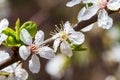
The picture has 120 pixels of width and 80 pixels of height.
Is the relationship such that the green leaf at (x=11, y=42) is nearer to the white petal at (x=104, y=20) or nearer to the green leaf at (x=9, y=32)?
the green leaf at (x=9, y=32)

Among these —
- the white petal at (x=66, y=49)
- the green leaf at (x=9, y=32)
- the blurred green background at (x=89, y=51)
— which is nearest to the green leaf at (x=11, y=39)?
the green leaf at (x=9, y=32)

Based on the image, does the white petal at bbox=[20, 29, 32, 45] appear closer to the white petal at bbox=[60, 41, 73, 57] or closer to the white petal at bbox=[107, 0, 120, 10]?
the white petal at bbox=[60, 41, 73, 57]

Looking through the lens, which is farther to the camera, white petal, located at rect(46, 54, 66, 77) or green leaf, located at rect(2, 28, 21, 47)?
white petal, located at rect(46, 54, 66, 77)

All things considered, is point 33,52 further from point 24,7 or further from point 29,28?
point 24,7

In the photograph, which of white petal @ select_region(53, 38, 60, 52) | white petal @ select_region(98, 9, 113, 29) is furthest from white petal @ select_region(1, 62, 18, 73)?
white petal @ select_region(98, 9, 113, 29)

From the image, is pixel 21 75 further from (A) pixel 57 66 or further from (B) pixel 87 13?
(A) pixel 57 66

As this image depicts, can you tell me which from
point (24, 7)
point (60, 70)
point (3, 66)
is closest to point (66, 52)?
point (3, 66)
